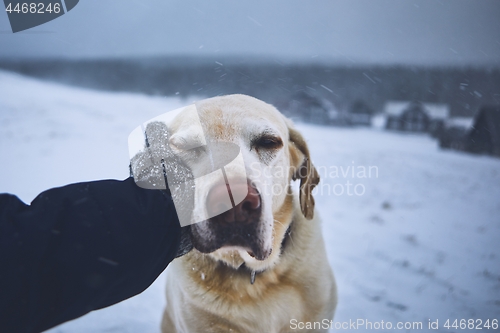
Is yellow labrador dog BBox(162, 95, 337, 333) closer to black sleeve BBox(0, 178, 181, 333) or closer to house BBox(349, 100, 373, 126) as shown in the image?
black sleeve BBox(0, 178, 181, 333)

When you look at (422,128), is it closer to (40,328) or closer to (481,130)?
(481,130)

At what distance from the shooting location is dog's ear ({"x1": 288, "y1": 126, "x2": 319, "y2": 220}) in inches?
92.1

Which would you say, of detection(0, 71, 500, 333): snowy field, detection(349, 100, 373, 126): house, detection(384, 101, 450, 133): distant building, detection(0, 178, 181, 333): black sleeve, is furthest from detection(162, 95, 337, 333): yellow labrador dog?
detection(349, 100, 373, 126): house

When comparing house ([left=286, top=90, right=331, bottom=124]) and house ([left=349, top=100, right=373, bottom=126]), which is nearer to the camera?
house ([left=286, top=90, right=331, bottom=124])

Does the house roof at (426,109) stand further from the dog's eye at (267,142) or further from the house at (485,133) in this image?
the dog's eye at (267,142)

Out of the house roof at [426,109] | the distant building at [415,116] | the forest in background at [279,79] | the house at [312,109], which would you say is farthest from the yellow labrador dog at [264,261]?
the house roof at [426,109]

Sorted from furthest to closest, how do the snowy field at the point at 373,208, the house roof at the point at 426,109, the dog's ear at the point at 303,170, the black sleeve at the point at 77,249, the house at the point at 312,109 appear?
the house roof at the point at 426,109, the house at the point at 312,109, the snowy field at the point at 373,208, the dog's ear at the point at 303,170, the black sleeve at the point at 77,249

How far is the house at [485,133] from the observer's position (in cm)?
1348

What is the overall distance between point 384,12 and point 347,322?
92.8ft

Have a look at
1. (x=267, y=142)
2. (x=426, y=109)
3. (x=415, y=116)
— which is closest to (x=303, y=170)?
(x=267, y=142)

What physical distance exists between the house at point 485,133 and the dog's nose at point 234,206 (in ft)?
50.7

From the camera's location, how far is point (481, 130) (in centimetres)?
1512

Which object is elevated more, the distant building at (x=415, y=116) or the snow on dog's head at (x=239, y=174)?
the snow on dog's head at (x=239, y=174)

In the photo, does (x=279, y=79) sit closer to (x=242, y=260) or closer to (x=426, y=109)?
A: (x=426, y=109)
